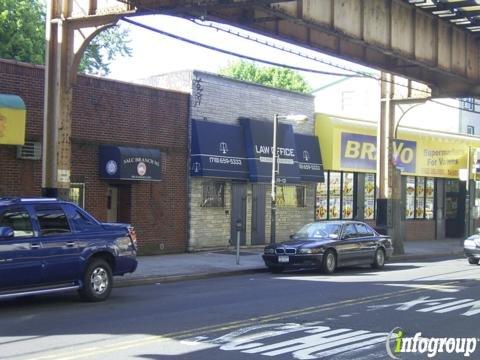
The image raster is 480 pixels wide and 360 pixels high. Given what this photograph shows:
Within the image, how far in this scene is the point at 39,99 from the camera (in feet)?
57.6

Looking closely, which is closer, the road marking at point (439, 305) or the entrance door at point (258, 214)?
the road marking at point (439, 305)

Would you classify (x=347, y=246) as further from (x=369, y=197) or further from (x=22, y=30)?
(x=22, y=30)

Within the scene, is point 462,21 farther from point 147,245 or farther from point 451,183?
point 451,183

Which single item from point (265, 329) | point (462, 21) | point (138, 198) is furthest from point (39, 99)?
point (462, 21)

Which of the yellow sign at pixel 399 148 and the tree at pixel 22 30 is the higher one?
the tree at pixel 22 30

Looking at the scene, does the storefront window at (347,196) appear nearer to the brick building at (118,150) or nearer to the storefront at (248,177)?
the storefront at (248,177)

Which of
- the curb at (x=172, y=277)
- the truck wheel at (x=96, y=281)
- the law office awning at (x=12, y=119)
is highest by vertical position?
the law office awning at (x=12, y=119)

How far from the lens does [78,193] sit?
738 inches

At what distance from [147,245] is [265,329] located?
38.6ft

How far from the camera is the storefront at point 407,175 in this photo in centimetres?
2744

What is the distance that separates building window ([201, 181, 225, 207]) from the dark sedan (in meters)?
4.97

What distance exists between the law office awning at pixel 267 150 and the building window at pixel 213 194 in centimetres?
116

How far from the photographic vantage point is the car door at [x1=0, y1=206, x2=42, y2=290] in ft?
33.5

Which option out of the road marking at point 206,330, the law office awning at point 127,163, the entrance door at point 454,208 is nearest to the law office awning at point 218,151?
the law office awning at point 127,163
